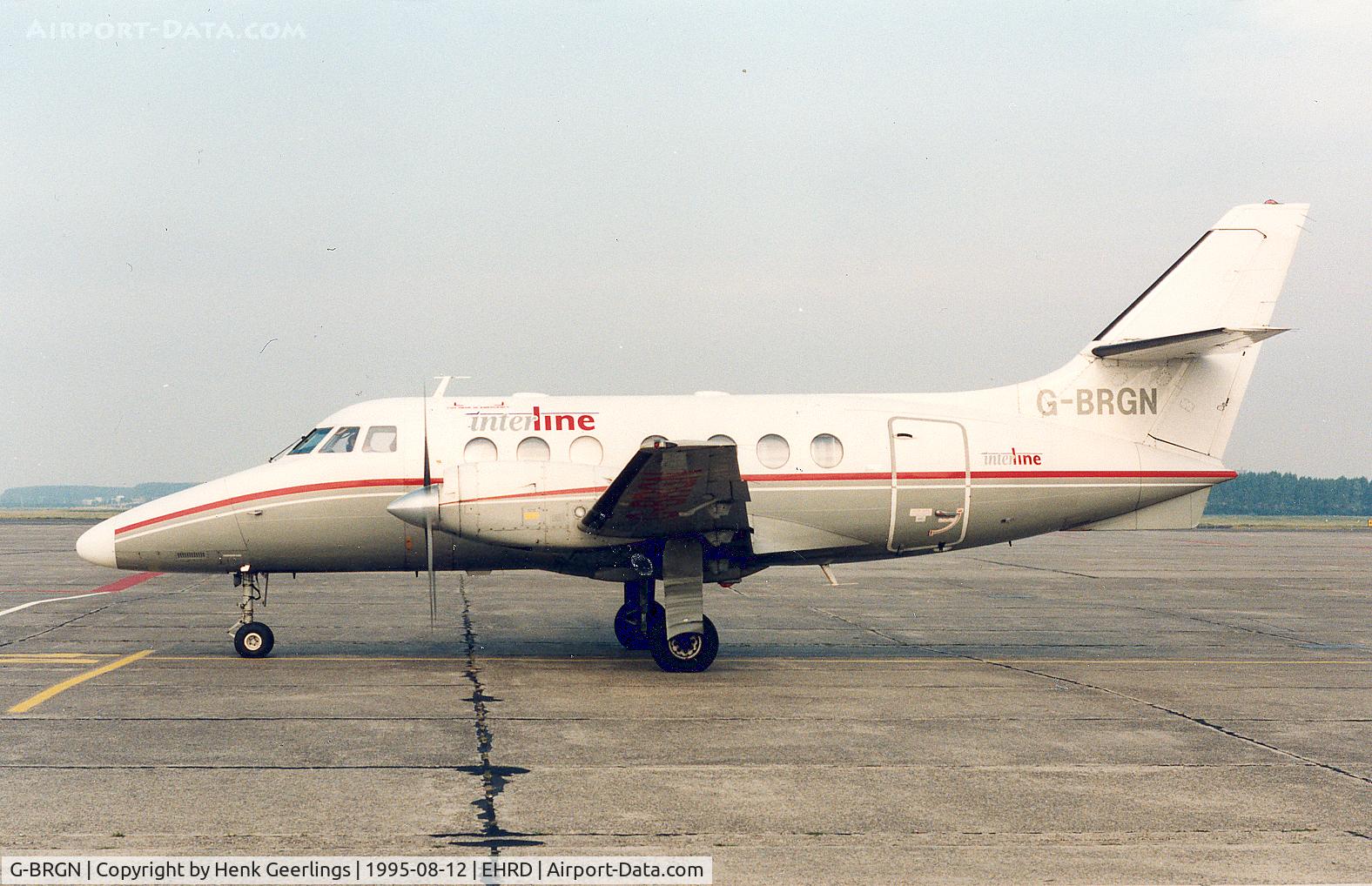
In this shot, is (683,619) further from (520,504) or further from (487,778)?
(487,778)

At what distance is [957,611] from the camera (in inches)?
826

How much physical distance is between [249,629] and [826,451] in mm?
7953

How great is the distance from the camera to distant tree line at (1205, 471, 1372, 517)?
142 meters

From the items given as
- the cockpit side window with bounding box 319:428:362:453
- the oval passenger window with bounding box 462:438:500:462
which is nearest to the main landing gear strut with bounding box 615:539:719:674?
the oval passenger window with bounding box 462:438:500:462

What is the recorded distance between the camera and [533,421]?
14.7 metres

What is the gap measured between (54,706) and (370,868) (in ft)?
20.8

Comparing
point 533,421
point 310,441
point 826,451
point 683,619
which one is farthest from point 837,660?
point 310,441

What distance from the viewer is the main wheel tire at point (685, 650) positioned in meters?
13.6

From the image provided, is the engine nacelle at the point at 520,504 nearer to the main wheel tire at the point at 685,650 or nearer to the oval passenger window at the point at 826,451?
the main wheel tire at the point at 685,650

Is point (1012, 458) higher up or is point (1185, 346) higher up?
point (1185, 346)

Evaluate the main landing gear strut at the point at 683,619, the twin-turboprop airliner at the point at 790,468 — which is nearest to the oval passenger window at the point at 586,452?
the twin-turboprop airliner at the point at 790,468

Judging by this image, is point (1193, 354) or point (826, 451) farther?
point (1193, 354)

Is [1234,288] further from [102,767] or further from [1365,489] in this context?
[1365,489]
